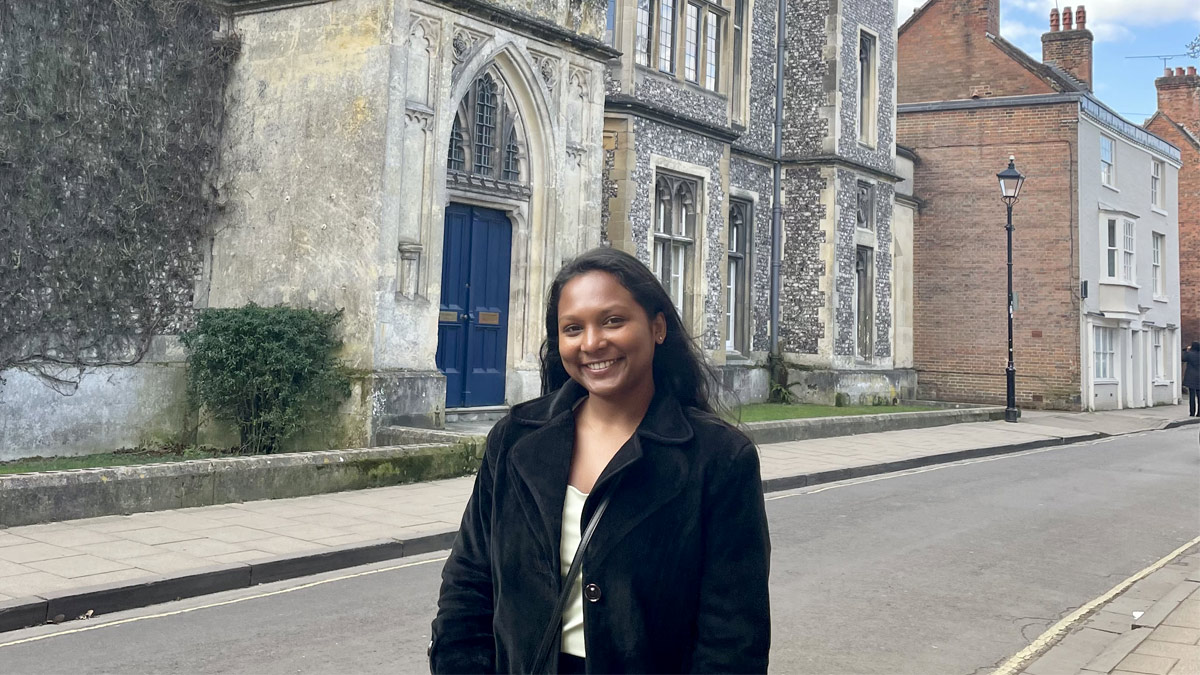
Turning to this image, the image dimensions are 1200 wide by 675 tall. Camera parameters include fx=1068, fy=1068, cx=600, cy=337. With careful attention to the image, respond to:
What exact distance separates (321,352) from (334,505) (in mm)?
3273

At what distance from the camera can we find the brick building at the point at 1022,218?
2797 centimetres

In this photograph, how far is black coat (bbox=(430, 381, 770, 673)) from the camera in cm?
227

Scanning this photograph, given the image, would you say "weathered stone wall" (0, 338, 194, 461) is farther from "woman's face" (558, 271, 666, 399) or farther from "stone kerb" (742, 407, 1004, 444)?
"woman's face" (558, 271, 666, 399)

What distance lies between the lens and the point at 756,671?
229 centimetres

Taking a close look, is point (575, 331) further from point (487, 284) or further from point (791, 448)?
point (791, 448)

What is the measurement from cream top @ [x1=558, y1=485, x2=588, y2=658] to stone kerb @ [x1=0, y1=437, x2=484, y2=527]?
7.30 metres

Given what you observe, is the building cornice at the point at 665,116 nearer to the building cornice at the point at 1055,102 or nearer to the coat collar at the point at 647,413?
the building cornice at the point at 1055,102

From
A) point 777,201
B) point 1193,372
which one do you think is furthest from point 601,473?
point 1193,372

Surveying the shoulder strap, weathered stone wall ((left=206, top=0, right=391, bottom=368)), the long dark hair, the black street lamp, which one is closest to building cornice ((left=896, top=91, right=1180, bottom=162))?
the black street lamp

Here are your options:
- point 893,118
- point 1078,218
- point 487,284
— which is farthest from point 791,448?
point 1078,218

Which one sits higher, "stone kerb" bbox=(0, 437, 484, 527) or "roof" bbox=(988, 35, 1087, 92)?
"roof" bbox=(988, 35, 1087, 92)

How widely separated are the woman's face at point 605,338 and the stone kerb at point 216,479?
7.28 m

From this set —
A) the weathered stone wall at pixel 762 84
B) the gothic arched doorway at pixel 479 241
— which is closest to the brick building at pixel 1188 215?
the weathered stone wall at pixel 762 84

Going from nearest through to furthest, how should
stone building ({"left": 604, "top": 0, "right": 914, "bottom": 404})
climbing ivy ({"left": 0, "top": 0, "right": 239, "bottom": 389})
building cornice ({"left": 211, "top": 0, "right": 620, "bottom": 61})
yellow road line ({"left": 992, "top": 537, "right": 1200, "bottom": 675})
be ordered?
yellow road line ({"left": 992, "top": 537, "right": 1200, "bottom": 675}), climbing ivy ({"left": 0, "top": 0, "right": 239, "bottom": 389}), building cornice ({"left": 211, "top": 0, "right": 620, "bottom": 61}), stone building ({"left": 604, "top": 0, "right": 914, "bottom": 404})
